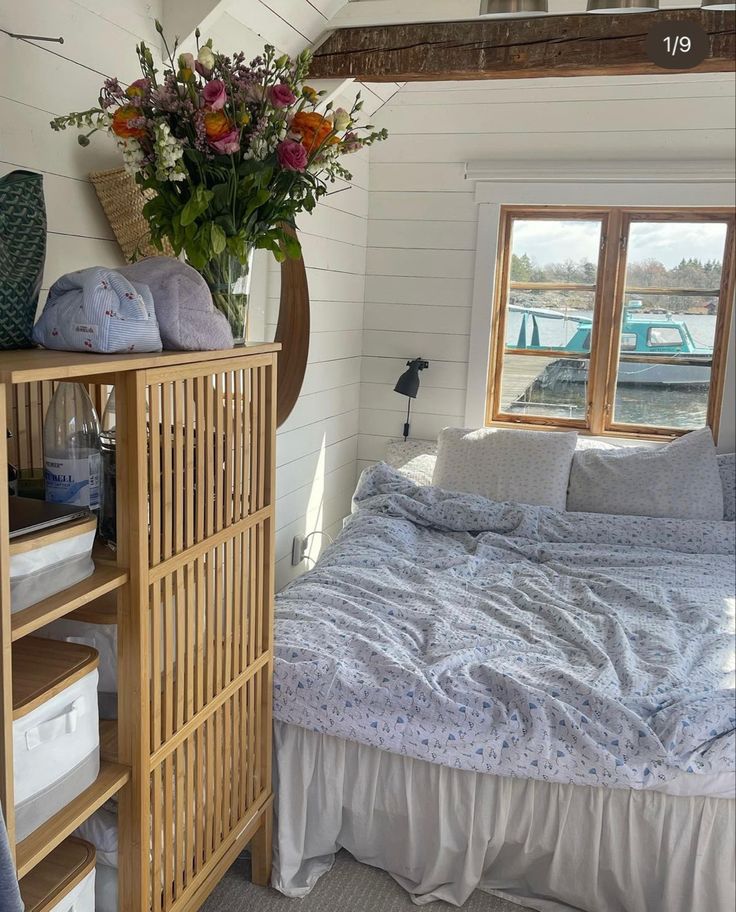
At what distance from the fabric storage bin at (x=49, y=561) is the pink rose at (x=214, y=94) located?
0.74m

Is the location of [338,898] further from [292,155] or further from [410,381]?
[410,381]

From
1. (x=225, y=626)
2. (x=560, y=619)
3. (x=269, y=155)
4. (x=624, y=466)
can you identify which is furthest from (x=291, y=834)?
(x=624, y=466)

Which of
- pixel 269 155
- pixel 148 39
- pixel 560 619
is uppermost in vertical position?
pixel 148 39

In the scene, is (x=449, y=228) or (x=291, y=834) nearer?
(x=291, y=834)

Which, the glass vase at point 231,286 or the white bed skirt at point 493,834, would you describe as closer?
the glass vase at point 231,286

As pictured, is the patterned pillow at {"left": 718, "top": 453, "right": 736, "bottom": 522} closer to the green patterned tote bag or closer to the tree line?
the tree line

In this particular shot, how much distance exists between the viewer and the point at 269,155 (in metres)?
1.64

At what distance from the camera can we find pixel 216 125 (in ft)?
5.04

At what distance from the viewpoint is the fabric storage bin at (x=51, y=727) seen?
3.93ft

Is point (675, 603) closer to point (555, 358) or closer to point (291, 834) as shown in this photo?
point (291, 834)

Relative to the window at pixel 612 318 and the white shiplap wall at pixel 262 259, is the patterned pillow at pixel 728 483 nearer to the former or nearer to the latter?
the window at pixel 612 318

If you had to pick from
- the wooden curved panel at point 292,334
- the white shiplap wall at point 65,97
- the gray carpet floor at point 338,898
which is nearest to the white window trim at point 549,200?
the wooden curved panel at point 292,334

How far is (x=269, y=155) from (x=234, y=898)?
1.62 m

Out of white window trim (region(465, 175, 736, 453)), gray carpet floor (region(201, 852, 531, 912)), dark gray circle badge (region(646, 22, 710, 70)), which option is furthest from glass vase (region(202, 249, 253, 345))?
white window trim (region(465, 175, 736, 453))
